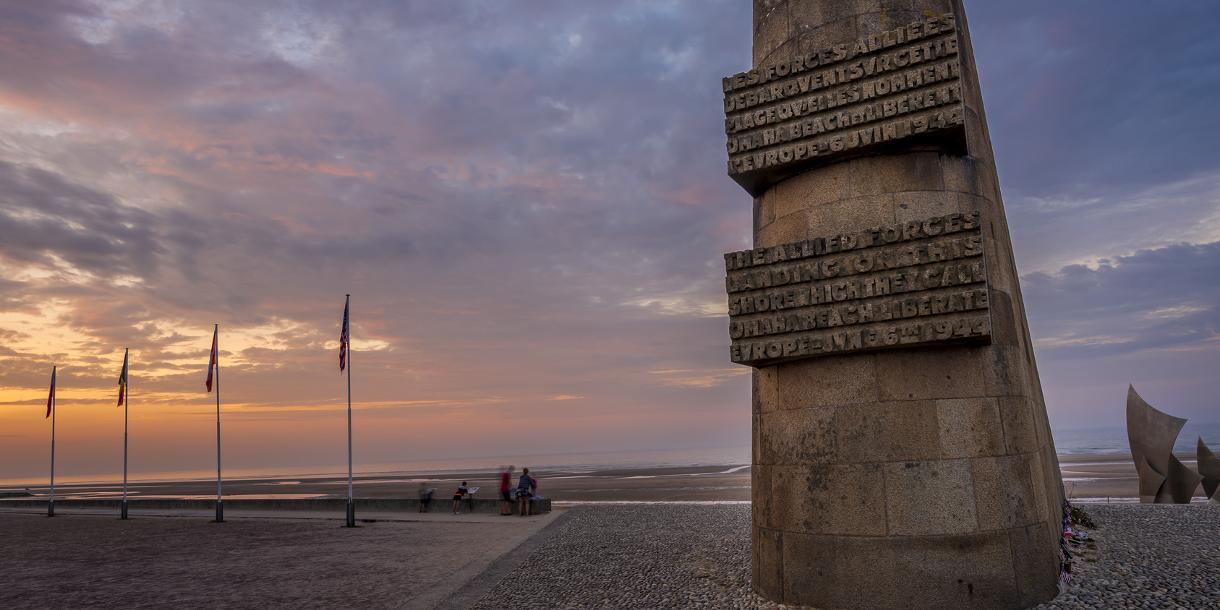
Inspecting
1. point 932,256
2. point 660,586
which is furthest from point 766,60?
point 660,586

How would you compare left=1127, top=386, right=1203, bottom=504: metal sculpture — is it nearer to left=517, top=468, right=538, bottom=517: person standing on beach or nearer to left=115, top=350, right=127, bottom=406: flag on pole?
left=517, top=468, right=538, bottom=517: person standing on beach

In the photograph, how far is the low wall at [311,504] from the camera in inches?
1125

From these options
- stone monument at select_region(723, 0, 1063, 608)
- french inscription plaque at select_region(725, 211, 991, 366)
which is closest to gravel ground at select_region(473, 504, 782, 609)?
stone monument at select_region(723, 0, 1063, 608)

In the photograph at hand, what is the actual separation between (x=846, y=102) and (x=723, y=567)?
853cm

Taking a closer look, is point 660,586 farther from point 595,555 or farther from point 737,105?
point 737,105

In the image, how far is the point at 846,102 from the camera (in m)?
10.2

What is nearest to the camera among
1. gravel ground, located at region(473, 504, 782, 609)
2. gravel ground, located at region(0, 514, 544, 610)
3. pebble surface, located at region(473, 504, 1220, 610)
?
pebble surface, located at region(473, 504, 1220, 610)

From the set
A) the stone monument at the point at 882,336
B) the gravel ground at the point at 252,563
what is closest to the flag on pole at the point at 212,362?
the gravel ground at the point at 252,563

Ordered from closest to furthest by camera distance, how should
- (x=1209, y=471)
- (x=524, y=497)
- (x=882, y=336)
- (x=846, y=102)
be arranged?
(x=882, y=336), (x=846, y=102), (x=1209, y=471), (x=524, y=497)

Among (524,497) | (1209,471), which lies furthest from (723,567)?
(1209,471)

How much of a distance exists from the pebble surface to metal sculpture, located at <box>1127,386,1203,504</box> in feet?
14.1

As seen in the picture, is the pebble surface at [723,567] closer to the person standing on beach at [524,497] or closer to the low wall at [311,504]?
the person standing on beach at [524,497]

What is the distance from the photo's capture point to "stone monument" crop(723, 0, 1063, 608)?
901 centimetres

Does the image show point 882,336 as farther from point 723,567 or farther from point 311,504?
point 311,504
